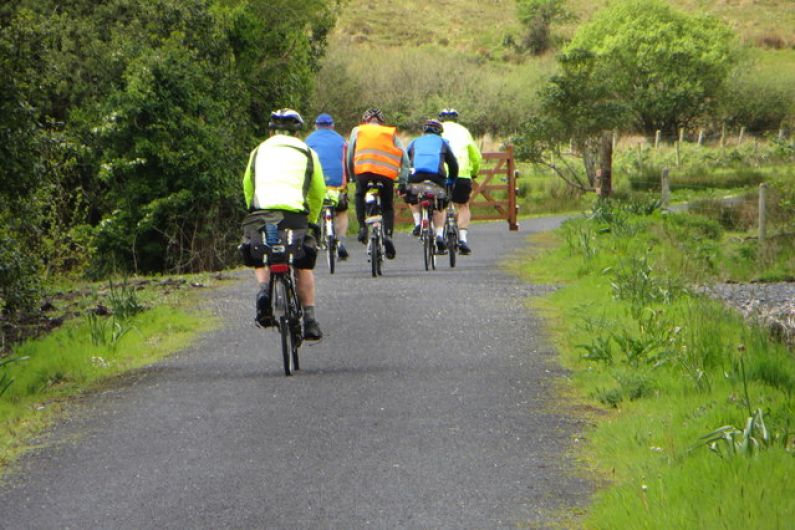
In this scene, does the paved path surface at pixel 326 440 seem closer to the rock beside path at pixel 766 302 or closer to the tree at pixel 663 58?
the rock beside path at pixel 766 302

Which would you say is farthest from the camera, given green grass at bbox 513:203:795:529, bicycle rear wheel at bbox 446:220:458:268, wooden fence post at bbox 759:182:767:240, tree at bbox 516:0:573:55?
tree at bbox 516:0:573:55

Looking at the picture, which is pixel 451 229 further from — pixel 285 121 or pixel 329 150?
pixel 285 121

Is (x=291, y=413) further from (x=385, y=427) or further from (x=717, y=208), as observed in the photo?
(x=717, y=208)

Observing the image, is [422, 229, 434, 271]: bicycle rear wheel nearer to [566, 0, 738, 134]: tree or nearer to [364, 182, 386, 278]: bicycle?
[364, 182, 386, 278]: bicycle

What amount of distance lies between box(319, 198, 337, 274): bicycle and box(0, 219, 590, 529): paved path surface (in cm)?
481

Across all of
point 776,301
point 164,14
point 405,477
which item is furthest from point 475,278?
point 164,14

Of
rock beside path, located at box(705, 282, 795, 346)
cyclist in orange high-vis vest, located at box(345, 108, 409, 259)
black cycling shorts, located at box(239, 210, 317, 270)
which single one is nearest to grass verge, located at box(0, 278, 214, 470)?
black cycling shorts, located at box(239, 210, 317, 270)

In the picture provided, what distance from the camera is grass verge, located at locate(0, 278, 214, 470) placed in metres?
9.77

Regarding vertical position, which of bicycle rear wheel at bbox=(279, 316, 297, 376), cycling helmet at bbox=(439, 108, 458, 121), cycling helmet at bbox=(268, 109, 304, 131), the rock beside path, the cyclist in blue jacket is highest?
cycling helmet at bbox=(439, 108, 458, 121)

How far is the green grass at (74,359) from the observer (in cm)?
976

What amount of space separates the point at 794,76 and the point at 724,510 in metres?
83.9

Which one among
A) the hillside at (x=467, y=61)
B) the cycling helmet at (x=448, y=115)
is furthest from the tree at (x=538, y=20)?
the cycling helmet at (x=448, y=115)

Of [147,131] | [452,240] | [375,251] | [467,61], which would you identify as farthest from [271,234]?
[467,61]

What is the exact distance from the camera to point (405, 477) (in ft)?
24.5
